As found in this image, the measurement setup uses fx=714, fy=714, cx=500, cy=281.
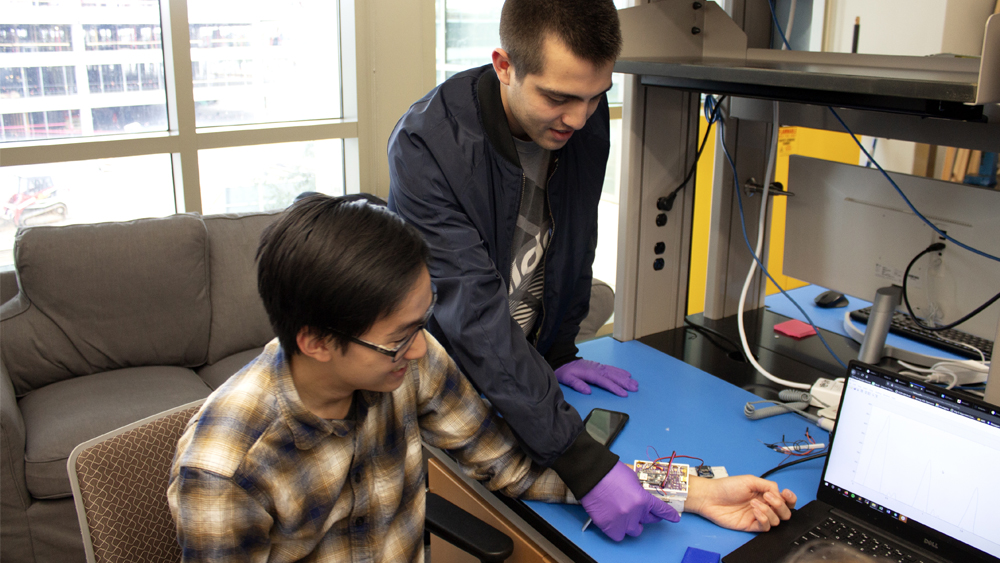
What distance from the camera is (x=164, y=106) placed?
109 inches

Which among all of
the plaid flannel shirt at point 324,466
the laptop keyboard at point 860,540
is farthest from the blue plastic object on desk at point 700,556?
the plaid flannel shirt at point 324,466

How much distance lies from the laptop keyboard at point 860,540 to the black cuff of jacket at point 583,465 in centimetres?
31

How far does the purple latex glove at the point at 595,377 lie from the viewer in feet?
5.15

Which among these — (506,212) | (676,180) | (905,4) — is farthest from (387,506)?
(905,4)

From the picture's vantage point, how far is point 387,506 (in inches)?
47.1

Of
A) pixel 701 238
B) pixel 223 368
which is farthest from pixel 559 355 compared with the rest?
pixel 701 238

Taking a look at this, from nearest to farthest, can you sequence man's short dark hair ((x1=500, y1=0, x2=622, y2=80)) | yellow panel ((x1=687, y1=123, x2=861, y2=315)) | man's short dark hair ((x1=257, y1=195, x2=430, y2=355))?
1. man's short dark hair ((x1=257, y1=195, x2=430, y2=355))
2. man's short dark hair ((x1=500, y1=0, x2=622, y2=80))
3. yellow panel ((x1=687, y1=123, x2=861, y2=315))

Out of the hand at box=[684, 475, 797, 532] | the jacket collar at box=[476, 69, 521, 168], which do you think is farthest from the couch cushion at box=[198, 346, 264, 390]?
the hand at box=[684, 475, 797, 532]

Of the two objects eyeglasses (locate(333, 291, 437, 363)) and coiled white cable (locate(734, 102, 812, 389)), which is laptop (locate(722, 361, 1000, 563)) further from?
eyeglasses (locate(333, 291, 437, 363))

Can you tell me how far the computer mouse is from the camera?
6.61ft

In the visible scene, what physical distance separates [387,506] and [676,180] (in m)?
1.07

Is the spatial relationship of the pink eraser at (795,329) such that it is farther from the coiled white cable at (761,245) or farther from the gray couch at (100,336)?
the gray couch at (100,336)

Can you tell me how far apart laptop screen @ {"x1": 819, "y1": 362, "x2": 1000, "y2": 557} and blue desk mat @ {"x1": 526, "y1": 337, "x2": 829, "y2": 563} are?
5.1 inches

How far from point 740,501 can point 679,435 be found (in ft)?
0.76
